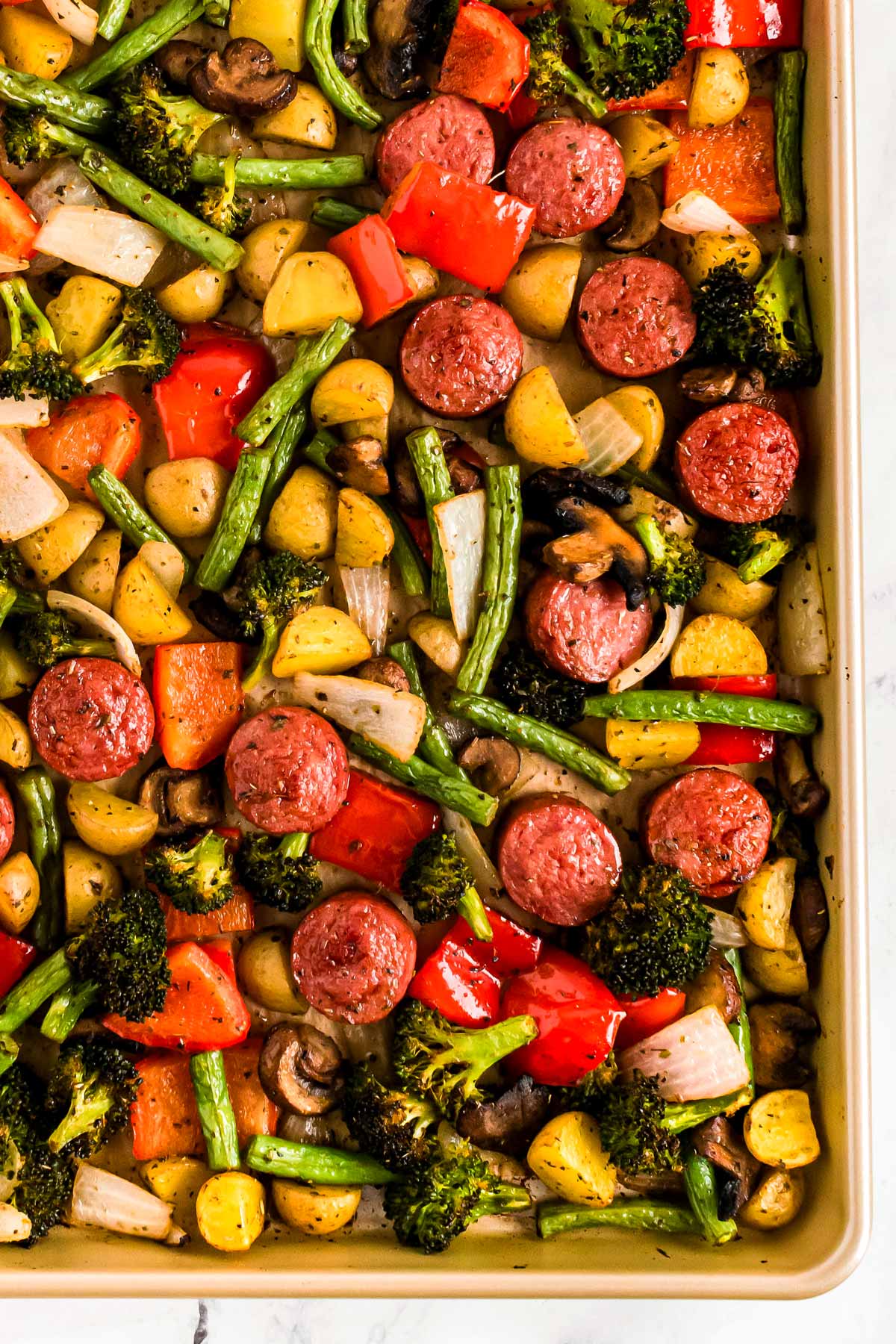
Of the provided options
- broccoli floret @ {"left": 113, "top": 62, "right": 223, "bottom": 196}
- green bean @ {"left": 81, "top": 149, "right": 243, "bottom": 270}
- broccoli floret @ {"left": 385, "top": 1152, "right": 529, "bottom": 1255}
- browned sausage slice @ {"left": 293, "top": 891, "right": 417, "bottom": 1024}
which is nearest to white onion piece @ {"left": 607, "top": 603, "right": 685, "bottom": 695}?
browned sausage slice @ {"left": 293, "top": 891, "right": 417, "bottom": 1024}

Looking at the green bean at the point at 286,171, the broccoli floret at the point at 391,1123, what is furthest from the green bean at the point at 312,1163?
the green bean at the point at 286,171

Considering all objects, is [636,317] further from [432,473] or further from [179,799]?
[179,799]

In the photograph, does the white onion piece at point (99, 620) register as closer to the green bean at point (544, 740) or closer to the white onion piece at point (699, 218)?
the green bean at point (544, 740)

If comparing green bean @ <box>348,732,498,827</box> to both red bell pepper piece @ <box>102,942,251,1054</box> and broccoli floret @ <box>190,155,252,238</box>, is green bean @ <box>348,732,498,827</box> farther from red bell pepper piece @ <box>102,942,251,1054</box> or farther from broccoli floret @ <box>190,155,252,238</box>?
broccoli floret @ <box>190,155,252,238</box>

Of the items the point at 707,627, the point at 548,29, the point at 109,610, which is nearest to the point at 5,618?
the point at 109,610

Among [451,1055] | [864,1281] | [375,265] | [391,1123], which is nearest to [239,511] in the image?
A: [375,265]

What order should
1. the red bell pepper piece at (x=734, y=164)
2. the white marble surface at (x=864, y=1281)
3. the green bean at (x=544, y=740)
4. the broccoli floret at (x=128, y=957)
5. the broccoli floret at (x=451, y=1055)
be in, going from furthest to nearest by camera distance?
the white marble surface at (x=864, y=1281) < the red bell pepper piece at (x=734, y=164) < the green bean at (x=544, y=740) < the broccoli floret at (x=451, y=1055) < the broccoli floret at (x=128, y=957)
